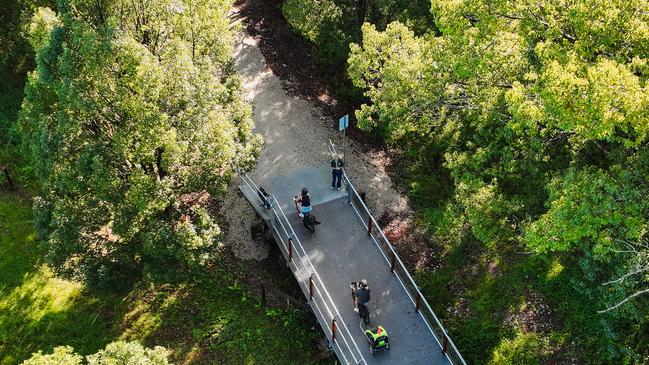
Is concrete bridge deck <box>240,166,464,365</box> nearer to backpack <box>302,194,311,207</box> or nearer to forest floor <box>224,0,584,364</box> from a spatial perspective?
backpack <box>302,194,311,207</box>

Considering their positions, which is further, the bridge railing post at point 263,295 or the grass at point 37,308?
the bridge railing post at point 263,295

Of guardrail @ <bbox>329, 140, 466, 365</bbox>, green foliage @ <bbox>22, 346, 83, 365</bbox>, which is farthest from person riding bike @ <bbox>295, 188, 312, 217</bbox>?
green foliage @ <bbox>22, 346, 83, 365</bbox>

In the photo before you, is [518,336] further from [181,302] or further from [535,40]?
[181,302]

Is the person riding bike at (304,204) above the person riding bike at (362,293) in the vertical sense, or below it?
above

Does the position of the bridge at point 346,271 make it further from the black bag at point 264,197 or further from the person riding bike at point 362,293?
the person riding bike at point 362,293

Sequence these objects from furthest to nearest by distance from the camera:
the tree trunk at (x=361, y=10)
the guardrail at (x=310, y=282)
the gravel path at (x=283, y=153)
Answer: the tree trunk at (x=361, y=10) < the gravel path at (x=283, y=153) < the guardrail at (x=310, y=282)

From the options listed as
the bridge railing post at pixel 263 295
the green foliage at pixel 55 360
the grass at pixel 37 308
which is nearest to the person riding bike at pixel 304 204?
the bridge railing post at pixel 263 295

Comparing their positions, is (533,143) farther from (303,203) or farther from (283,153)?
(283,153)

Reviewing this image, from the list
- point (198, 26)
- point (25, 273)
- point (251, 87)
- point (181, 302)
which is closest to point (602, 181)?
point (198, 26)
